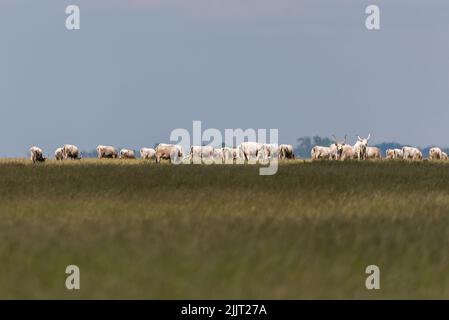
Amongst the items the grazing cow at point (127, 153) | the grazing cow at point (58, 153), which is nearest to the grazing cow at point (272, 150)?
the grazing cow at point (58, 153)

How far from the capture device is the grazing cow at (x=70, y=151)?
86625mm

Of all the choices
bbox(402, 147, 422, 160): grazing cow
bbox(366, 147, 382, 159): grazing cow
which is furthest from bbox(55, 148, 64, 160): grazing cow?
bbox(402, 147, 422, 160): grazing cow

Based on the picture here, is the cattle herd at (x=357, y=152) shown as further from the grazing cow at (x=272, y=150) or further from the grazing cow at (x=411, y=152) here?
the grazing cow at (x=272, y=150)

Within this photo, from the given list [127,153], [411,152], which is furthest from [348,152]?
[127,153]

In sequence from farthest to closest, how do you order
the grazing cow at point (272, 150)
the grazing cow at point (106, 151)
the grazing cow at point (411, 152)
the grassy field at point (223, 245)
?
the grazing cow at point (106, 151) < the grazing cow at point (411, 152) < the grazing cow at point (272, 150) < the grassy field at point (223, 245)

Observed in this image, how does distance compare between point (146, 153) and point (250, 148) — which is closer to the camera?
point (250, 148)

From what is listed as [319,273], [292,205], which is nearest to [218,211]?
[292,205]

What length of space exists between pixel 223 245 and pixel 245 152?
2494 inches

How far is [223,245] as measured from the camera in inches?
570

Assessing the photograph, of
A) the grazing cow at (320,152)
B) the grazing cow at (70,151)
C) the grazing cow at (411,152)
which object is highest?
the grazing cow at (70,151)

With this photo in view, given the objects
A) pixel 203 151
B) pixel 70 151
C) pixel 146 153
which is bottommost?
pixel 146 153

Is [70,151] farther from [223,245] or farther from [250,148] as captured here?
[223,245]

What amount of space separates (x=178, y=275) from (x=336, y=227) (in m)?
5.26
